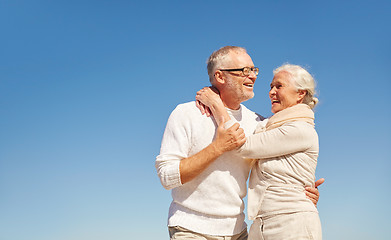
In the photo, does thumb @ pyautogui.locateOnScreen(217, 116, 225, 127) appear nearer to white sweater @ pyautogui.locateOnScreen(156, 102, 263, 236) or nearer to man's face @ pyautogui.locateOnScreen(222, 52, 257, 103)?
white sweater @ pyautogui.locateOnScreen(156, 102, 263, 236)

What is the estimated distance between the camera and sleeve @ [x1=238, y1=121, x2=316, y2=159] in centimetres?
387

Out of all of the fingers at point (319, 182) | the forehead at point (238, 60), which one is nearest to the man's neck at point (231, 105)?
the forehead at point (238, 60)

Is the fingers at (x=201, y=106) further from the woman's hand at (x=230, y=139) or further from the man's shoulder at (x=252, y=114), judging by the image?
the man's shoulder at (x=252, y=114)

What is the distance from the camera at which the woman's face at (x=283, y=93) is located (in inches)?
167

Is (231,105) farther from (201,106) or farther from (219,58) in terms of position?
(219,58)

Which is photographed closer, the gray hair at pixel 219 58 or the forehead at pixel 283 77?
the forehead at pixel 283 77

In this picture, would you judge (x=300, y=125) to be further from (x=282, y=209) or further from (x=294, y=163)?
(x=282, y=209)

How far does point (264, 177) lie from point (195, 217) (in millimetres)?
823

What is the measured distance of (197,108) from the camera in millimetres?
4414

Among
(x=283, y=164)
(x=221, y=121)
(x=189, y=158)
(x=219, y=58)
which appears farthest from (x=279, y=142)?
(x=219, y=58)

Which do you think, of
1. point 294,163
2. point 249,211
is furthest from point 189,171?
point 294,163

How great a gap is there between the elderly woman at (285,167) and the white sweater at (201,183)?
7.8 inches

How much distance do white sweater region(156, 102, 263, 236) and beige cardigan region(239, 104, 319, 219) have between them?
24 centimetres

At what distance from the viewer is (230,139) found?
155 inches
